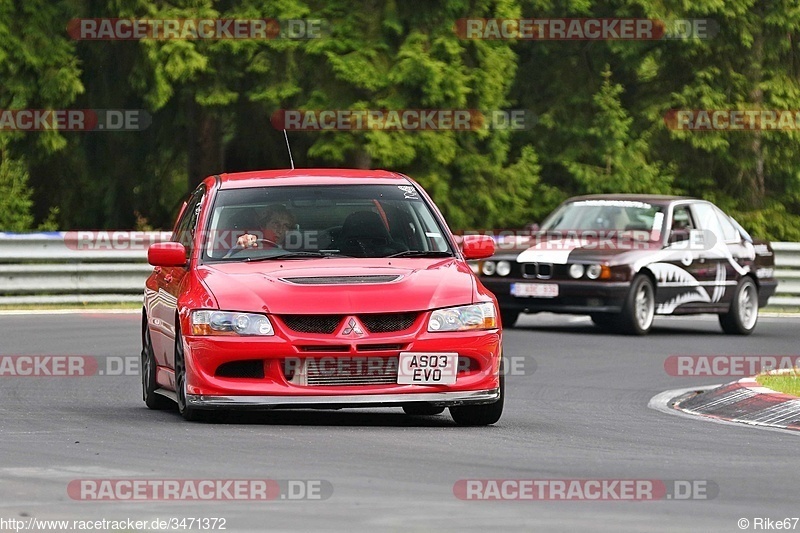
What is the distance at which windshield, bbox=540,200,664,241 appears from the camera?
21.8 meters

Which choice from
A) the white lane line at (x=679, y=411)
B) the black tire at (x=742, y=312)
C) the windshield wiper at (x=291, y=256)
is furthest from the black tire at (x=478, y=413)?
the black tire at (x=742, y=312)

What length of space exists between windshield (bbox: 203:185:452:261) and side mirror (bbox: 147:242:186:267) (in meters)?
0.15

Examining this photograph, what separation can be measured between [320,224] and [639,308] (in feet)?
32.5

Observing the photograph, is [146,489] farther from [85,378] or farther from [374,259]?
[85,378]

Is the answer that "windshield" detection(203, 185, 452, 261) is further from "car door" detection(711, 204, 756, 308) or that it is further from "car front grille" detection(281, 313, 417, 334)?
"car door" detection(711, 204, 756, 308)

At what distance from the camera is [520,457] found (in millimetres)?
9516

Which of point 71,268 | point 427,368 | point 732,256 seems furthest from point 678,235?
point 427,368

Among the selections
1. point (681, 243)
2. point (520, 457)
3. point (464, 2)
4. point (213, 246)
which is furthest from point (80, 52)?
point (520, 457)

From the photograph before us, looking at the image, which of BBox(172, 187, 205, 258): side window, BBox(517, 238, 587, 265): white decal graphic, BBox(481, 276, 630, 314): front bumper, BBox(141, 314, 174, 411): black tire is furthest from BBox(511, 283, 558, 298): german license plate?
BBox(141, 314, 174, 411): black tire

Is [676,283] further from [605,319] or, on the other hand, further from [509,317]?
[509,317]

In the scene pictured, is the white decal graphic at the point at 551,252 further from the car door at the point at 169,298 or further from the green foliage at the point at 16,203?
the green foliage at the point at 16,203

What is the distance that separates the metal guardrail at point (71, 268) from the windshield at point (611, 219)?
536 centimetres

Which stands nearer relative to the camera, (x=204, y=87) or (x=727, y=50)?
(x=204, y=87)

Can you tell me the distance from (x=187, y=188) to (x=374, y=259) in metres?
24.7
